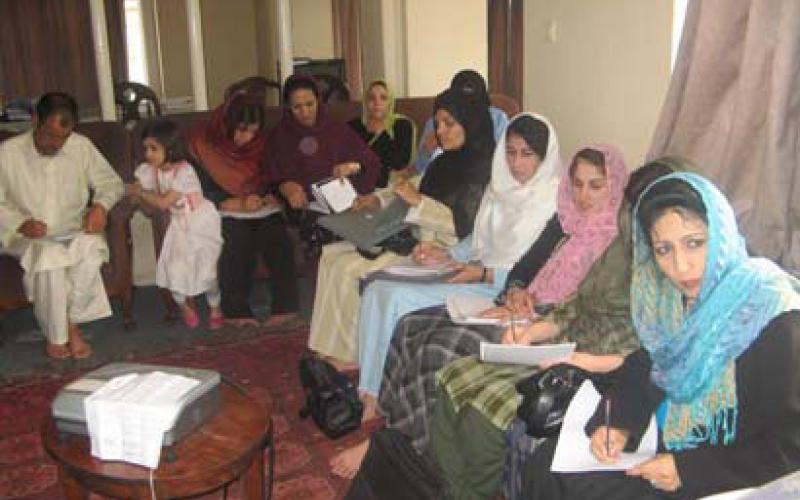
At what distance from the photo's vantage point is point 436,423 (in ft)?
6.56

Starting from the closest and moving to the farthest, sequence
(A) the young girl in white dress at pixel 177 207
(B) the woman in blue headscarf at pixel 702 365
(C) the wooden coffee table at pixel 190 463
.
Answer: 1. (B) the woman in blue headscarf at pixel 702 365
2. (C) the wooden coffee table at pixel 190 463
3. (A) the young girl in white dress at pixel 177 207

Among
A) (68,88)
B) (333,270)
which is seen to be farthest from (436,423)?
(68,88)

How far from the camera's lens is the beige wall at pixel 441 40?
563cm

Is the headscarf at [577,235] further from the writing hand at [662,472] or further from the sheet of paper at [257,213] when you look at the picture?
the sheet of paper at [257,213]

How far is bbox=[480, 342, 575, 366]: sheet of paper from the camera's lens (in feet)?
6.09

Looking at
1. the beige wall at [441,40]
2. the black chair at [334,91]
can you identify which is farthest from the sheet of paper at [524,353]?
the beige wall at [441,40]

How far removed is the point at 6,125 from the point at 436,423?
4978 millimetres

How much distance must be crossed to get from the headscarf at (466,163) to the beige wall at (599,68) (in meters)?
0.46

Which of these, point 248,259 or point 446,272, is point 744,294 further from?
point 248,259

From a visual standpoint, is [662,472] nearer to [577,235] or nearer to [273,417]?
[577,235]

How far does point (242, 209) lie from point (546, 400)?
2.35 metres

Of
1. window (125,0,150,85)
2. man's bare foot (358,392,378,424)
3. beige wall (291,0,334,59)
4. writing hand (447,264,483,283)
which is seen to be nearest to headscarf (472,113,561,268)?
writing hand (447,264,483,283)

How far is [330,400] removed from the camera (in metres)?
2.56

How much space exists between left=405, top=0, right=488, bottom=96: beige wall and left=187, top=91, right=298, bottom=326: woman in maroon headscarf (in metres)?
2.13
